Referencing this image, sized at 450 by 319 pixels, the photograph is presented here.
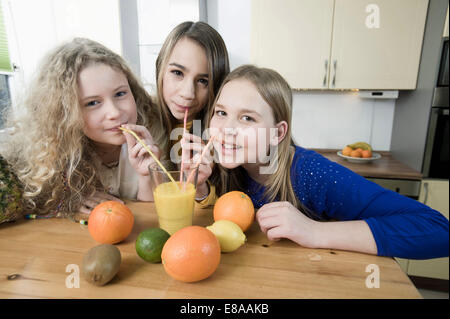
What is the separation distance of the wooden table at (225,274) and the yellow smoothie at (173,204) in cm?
9

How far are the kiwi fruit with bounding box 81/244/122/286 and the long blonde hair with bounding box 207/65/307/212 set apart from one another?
49 centimetres

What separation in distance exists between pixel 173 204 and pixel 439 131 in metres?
1.71

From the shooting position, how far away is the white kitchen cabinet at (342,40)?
1.69m

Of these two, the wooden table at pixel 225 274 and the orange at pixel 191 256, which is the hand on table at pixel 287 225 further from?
the orange at pixel 191 256

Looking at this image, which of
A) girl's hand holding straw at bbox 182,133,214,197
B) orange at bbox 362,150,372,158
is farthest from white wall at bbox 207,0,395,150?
girl's hand holding straw at bbox 182,133,214,197

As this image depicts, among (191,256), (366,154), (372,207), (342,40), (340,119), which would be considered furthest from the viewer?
(340,119)

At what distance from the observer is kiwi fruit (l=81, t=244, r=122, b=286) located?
1.40 feet

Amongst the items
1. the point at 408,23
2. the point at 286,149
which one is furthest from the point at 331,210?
the point at 408,23

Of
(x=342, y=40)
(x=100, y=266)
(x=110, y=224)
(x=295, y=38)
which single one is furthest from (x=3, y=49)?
(x=342, y=40)

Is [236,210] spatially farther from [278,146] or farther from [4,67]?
[4,67]

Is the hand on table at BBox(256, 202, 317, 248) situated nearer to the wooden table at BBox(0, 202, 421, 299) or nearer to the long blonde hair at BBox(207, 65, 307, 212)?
the wooden table at BBox(0, 202, 421, 299)

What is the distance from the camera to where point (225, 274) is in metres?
0.47

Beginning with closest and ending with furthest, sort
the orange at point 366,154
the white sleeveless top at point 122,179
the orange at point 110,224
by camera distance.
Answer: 1. the orange at point 110,224
2. the white sleeveless top at point 122,179
3. the orange at point 366,154

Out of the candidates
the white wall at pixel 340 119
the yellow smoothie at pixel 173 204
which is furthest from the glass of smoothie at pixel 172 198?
the white wall at pixel 340 119
